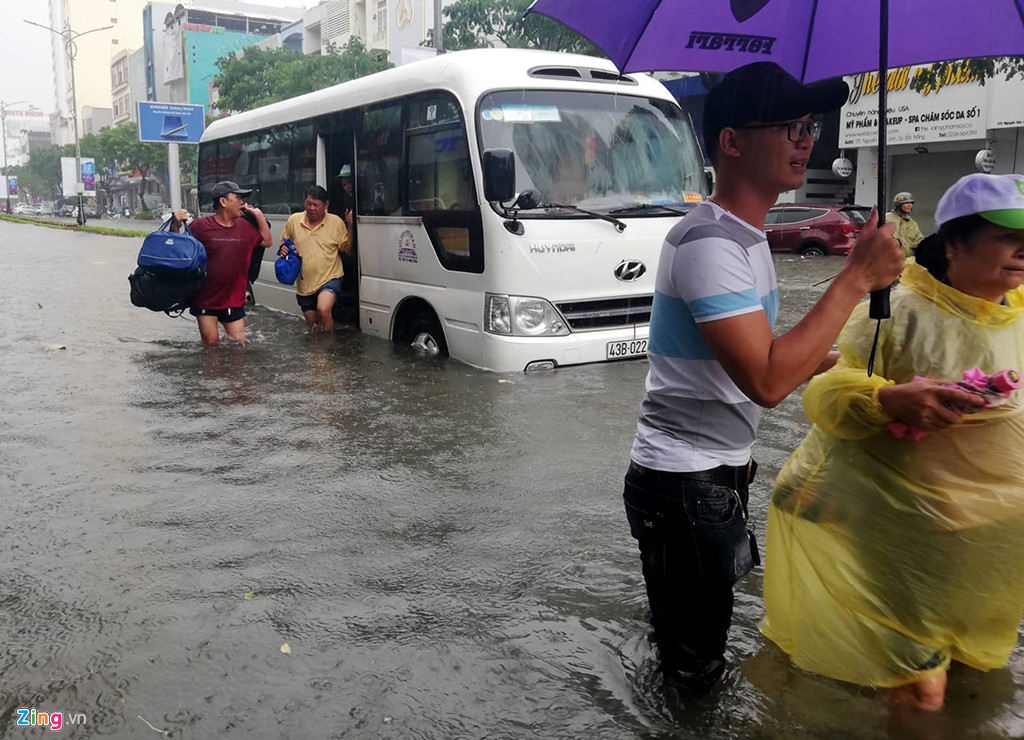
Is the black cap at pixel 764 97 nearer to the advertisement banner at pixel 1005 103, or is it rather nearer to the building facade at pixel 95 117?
the advertisement banner at pixel 1005 103

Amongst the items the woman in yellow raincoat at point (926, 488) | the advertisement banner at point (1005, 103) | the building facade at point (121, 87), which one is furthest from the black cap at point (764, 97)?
the building facade at point (121, 87)

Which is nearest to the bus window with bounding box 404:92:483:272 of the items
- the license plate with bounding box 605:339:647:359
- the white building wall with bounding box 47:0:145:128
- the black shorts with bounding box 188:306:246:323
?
the license plate with bounding box 605:339:647:359

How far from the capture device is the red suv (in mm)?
22422

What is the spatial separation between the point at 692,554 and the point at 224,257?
24.2 feet

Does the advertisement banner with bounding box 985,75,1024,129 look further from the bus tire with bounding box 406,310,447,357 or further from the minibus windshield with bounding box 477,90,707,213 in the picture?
the bus tire with bounding box 406,310,447,357

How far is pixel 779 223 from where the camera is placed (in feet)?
76.7

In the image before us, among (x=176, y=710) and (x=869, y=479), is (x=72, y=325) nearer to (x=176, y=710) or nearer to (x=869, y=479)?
(x=176, y=710)

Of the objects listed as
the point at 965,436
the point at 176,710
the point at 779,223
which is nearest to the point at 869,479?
the point at 965,436

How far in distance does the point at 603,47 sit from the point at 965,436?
1.86m

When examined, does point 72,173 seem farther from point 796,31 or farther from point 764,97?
point 764,97

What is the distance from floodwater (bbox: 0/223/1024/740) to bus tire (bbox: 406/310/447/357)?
441 millimetres

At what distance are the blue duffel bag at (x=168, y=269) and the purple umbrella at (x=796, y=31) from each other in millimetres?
6004

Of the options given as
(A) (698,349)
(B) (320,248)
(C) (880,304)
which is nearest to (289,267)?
(B) (320,248)

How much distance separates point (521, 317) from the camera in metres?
7.35
